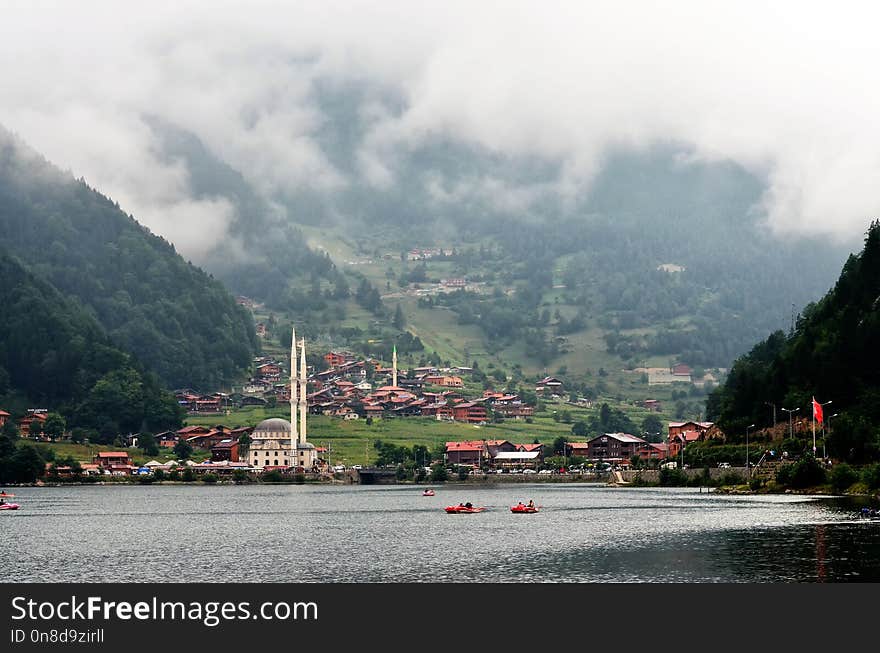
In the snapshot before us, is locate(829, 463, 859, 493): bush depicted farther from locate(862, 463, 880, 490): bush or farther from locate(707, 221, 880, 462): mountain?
locate(707, 221, 880, 462): mountain

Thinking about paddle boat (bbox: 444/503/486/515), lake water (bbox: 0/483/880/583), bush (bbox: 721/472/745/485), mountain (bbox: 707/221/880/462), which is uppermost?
mountain (bbox: 707/221/880/462)

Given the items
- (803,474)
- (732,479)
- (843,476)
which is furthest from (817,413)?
(732,479)

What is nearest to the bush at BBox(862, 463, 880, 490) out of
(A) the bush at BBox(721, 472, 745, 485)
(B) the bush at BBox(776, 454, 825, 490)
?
(B) the bush at BBox(776, 454, 825, 490)

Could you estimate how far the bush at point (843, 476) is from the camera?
15312cm

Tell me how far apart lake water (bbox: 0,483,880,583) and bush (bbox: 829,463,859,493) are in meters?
4.98

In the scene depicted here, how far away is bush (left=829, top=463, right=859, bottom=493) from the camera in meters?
153

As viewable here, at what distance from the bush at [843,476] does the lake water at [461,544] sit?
4976 mm

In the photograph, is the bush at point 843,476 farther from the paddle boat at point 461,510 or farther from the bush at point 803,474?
the paddle boat at point 461,510

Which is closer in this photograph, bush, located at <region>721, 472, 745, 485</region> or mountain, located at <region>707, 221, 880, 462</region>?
mountain, located at <region>707, 221, 880, 462</region>

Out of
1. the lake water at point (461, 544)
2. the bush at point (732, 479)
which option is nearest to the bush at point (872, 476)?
the lake water at point (461, 544)

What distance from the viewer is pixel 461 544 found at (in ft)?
357
